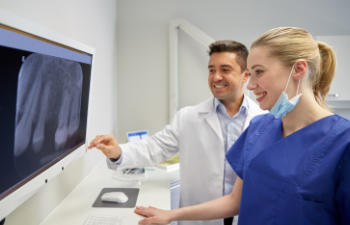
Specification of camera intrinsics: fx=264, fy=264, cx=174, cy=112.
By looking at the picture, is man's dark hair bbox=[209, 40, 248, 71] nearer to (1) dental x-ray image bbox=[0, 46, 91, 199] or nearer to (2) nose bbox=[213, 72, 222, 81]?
(2) nose bbox=[213, 72, 222, 81]

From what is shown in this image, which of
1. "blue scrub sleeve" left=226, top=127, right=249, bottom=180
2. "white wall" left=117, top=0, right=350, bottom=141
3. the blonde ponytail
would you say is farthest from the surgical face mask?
"white wall" left=117, top=0, right=350, bottom=141

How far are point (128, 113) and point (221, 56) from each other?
143 centimetres

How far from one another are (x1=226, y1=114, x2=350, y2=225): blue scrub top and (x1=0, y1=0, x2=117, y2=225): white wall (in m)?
0.85

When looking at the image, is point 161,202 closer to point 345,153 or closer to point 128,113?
point 345,153

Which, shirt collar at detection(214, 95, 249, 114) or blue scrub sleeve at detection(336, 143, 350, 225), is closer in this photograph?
blue scrub sleeve at detection(336, 143, 350, 225)

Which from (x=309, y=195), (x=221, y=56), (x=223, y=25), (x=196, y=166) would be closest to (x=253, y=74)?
(x=309, y=195)

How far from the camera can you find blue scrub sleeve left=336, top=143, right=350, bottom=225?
28.5 inches

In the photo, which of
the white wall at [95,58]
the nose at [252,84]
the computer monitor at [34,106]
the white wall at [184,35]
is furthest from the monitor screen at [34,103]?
the white wall at [184,35]

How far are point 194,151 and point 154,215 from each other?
576 mm

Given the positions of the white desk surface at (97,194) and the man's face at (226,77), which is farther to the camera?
the man's face at (226,77)

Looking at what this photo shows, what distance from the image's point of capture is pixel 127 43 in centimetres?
269

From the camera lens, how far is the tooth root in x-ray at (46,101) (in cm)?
67

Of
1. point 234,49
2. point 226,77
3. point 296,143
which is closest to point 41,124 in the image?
point 296,143

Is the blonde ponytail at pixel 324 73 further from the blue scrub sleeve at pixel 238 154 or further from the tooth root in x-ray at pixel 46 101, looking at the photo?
the tooth root in x-ray at pixel 46 101
